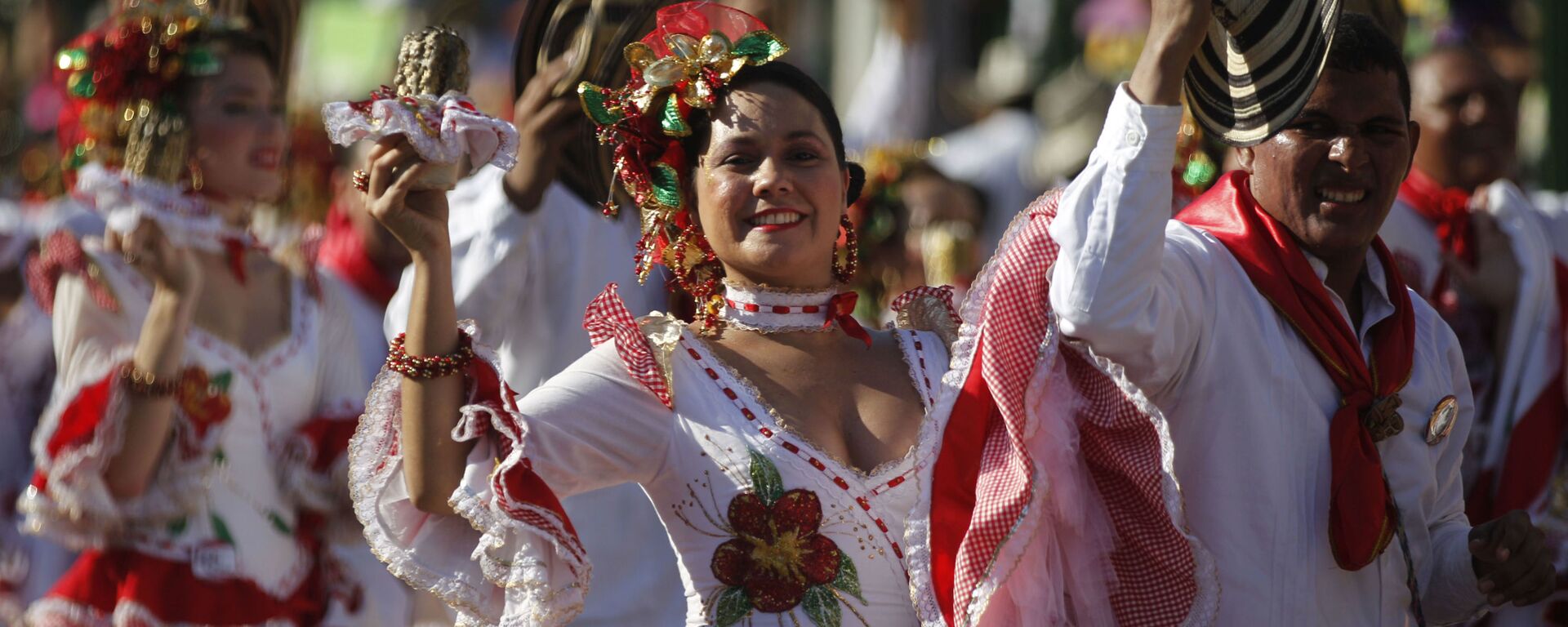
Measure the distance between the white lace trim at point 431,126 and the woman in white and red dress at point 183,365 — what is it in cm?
165

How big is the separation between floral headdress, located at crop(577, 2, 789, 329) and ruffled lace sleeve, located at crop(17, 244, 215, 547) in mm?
1711

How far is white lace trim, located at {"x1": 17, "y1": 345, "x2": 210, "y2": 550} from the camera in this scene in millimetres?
4508

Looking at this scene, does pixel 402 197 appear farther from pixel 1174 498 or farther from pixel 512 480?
pixel 1174 498

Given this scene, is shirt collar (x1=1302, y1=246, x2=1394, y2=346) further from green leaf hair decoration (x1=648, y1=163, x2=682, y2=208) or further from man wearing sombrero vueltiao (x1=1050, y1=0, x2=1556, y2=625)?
green leaf hair decoration (x1=648, y1=163, x2=682, y2=208)

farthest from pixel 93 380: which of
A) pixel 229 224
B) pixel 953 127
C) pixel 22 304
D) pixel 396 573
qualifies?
pixel 953 127

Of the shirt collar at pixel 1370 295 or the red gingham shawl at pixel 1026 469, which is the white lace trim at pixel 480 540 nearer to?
the red gingham shawl at pixel 1026 469

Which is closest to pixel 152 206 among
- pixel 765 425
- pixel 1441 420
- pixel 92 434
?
pixel 92 434

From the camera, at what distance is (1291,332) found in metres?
2.95

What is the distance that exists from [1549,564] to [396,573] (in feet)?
6.18

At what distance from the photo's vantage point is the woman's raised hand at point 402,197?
3.02 metres

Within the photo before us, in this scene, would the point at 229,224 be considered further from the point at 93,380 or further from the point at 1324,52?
the point at 1324,52

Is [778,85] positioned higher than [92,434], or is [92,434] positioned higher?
[778,85]

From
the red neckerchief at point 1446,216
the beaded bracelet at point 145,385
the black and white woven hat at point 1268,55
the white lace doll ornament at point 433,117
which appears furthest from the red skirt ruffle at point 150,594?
the red neckerchief at point 1446,216

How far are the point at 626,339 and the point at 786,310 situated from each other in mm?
298
